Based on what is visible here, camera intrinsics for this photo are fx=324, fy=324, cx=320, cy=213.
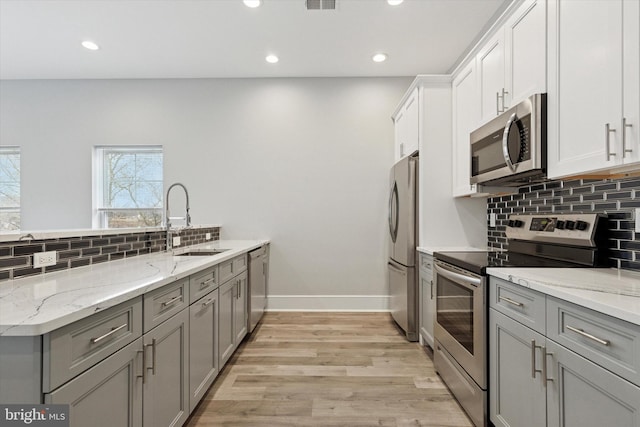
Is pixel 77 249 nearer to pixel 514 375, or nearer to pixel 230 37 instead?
pixel 514 375

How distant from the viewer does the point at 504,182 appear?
2.25 meters

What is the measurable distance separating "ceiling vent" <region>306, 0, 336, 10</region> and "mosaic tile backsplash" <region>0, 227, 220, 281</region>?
7.13 feet

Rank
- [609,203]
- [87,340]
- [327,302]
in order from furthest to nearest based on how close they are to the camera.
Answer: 1. [327,302]
2. [609,203]
3. [87,340]

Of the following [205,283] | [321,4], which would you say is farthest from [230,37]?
[205,283]

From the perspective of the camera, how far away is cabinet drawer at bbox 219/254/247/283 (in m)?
2.27

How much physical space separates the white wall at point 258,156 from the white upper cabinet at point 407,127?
21 centimetres

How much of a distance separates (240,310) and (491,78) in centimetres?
257

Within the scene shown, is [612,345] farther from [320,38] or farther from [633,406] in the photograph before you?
[320,38]

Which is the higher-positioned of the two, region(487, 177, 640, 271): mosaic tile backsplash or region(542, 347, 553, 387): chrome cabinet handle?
region(487, 177, 640, 271): mosaic tile backsplash

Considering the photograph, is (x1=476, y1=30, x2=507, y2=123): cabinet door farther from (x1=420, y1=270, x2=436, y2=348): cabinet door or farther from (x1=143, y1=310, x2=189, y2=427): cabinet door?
(x1=143, y1=310, x2=189, y2=427): cabinet door

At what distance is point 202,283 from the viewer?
1888 mm

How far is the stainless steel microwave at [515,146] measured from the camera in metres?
1.70

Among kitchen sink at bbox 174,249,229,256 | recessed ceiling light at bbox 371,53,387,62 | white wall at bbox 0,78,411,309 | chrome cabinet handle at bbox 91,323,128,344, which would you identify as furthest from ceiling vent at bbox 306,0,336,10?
chrome cabinet handle at bbox 91,323,128,344

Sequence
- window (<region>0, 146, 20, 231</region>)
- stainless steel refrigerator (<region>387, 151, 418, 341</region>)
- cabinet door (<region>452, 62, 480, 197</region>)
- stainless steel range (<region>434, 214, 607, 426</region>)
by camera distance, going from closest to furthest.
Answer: stainless steel range (<region>434, 214, 607, 426</region>) < cabinet door (<region>452, 62, 480, 197</region>) < stainless steel refrigerator (<region>387, 151, 418, 341</region>) < window (<region>0, 146, 20, 231</region>)
